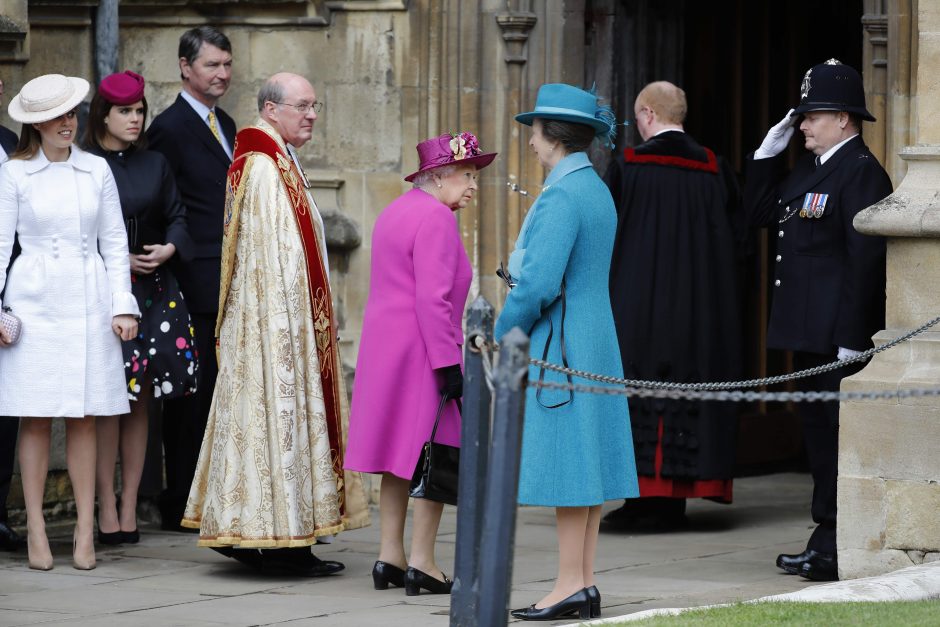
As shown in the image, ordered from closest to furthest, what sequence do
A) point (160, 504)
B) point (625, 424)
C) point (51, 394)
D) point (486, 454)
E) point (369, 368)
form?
1. point (486, 454)
2. point (625, 424)
3. point (369, 368)
4. point (51, 394)
5. point (160, 504)

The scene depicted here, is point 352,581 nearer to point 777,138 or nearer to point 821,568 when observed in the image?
point 821,568

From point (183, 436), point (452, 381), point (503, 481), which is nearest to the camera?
point (503, 481)

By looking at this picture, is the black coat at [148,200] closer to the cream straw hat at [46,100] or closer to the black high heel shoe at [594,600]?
the cream straw hat at [46,100]

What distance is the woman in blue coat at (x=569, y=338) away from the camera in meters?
6.27

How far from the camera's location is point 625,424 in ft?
21.2

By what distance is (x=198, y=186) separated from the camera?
28.1ft

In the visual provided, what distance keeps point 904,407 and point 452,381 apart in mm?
1577

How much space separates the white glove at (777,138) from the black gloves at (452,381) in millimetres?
1686

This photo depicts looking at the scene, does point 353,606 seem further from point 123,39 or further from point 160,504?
point 123,39

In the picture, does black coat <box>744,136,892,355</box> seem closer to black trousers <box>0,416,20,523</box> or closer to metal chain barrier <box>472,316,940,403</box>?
metal chain barrier <box>472,316,940,403</box>

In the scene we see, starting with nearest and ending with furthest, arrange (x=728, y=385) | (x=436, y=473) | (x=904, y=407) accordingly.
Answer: (x=728, y=385)
(x=436, y=473)
(x=904, y=407)

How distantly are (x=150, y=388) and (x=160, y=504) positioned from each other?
0.67 m

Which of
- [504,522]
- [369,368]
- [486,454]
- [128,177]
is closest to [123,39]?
[128,177]

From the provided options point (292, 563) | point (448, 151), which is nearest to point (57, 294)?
point (292, 563)
